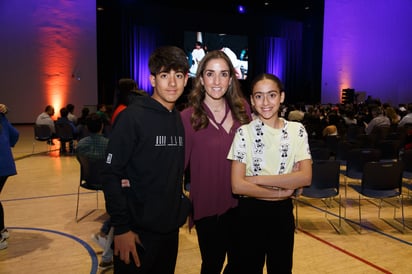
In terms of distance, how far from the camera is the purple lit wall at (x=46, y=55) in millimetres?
16250

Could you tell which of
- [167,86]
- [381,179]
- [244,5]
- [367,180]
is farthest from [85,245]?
[244,5]

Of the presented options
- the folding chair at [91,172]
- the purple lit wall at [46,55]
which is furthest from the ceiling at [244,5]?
the folding chair at [91,172]

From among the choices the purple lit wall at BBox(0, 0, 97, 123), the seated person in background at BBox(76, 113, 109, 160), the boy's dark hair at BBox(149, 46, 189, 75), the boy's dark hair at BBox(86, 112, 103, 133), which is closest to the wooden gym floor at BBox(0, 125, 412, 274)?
the seated person in background at BBox(76, 113, 109, 160)

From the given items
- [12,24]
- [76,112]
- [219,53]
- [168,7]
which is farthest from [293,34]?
[219,53]

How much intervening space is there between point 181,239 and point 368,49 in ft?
67.6

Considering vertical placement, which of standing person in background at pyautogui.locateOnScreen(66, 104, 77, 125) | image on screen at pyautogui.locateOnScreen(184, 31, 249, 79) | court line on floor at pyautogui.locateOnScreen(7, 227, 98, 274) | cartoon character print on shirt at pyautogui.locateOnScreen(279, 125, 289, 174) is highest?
image on screen at pyautogui.locateOnScreen(184, 31, 249, 79)

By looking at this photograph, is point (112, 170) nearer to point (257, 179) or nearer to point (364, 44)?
point (257, 179)

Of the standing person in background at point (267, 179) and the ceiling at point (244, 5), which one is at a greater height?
the ceiling at point (244, 5)

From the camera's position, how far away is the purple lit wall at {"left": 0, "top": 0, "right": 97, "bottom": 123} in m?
16.2

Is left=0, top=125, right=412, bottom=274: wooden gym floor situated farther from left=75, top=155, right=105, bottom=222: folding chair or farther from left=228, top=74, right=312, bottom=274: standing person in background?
left=228, top=74, right=312, bottom=274: standing person in background

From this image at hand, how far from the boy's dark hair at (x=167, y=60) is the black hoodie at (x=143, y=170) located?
0.55ft

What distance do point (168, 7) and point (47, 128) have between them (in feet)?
34.3

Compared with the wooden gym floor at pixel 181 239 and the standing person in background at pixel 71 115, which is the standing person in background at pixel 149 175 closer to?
the wooden gym floor at pixel 181 239

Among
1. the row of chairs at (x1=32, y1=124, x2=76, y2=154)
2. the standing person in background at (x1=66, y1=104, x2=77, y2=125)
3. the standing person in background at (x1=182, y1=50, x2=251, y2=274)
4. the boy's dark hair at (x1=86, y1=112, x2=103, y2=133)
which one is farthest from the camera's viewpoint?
the standing person in background at (x1=66, y1=104, x2=77, y2=125)
